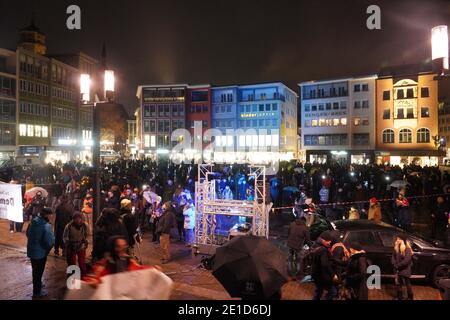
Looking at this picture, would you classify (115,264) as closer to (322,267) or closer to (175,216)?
(322,267)

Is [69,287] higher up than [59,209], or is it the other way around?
[59,209]

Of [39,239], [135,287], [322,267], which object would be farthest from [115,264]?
[322,267]

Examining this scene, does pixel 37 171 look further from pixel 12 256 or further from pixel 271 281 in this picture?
pixel 271 281

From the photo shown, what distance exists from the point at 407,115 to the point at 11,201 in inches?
1976

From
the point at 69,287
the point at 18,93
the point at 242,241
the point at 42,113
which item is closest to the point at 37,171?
the point at 69,287

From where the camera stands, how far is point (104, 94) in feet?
33.3

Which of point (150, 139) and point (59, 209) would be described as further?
point (150, 139)

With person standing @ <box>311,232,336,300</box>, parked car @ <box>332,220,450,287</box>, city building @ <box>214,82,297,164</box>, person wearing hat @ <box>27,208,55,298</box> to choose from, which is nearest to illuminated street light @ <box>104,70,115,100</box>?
person wearing hat @ <box>27,208,55,298</box>

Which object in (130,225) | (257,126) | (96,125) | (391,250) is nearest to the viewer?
(391,250)

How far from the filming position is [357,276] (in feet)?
22.4

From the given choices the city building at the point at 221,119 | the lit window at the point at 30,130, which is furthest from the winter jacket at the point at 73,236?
the city building at the point at 221,119

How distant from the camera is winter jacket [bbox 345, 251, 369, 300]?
6824mm

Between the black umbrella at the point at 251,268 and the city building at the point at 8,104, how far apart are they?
1913 inches

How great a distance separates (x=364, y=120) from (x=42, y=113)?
4634cm
